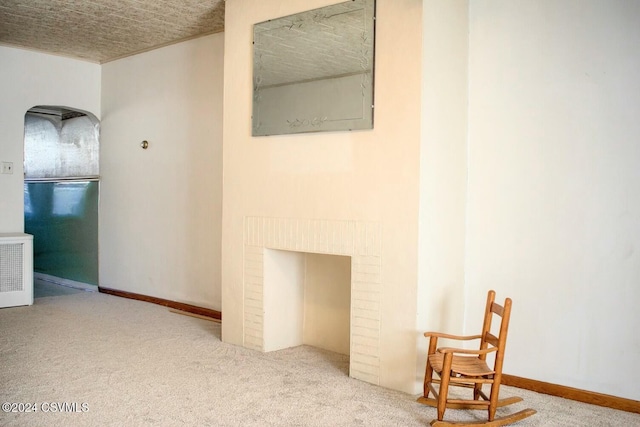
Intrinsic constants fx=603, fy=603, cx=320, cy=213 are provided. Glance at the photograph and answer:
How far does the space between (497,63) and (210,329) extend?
2.94 m

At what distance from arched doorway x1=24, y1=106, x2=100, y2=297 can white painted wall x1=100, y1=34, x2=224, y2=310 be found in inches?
9.9

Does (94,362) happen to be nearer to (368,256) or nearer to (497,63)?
(368,256)

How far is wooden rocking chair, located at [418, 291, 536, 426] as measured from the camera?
2.92 m

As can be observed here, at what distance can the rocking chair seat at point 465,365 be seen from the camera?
2981mm

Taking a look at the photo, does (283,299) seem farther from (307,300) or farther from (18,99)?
(18,99)

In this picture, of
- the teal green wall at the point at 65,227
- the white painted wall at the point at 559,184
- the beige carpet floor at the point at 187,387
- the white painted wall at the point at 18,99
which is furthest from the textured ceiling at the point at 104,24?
the beige carpet floor at the point at 187,387

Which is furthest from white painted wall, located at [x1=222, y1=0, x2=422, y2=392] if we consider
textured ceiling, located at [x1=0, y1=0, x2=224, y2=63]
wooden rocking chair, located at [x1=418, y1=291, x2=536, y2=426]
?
textured ceiling, located at [x1=0, y1=0, x2=224, y2=63]

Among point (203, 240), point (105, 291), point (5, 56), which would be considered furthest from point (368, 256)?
point (5, 56)

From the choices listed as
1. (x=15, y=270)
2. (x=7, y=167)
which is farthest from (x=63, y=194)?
(x=15, y=270)

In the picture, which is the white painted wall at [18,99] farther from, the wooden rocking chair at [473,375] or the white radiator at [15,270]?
the wooden rocking chair at [473,375]

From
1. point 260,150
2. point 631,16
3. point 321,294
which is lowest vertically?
point 321,294

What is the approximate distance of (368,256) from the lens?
358 cm

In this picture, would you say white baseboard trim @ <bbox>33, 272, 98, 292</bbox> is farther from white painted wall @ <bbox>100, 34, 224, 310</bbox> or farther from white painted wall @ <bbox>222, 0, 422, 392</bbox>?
white painted wall @ <bbox>222, 0, 422, 392</bbox>

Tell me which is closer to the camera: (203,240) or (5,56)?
(203,240)
